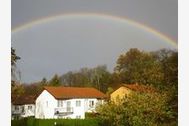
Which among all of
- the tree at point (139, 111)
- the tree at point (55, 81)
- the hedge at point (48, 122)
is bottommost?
the hedge at point (48, 122)

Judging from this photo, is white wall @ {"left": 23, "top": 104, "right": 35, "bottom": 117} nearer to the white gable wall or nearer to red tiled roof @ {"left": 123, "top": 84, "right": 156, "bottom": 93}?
A: the white gable wall

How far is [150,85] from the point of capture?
2.88m

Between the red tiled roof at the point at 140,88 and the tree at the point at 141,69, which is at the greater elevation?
the tree at the point at 141,69

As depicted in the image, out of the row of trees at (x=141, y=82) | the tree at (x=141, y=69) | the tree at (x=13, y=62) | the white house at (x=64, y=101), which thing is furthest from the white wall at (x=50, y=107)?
the tree at (x=141, y=69)

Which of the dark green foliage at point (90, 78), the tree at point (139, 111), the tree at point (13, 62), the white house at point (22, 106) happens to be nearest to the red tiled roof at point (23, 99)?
the white house at point (22, 106)

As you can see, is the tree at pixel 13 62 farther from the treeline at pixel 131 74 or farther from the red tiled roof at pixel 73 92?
the red tiled roof at pixel 73 92

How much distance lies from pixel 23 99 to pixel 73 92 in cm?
39

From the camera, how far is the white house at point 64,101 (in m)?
2.80

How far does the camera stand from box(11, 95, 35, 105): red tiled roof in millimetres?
2781

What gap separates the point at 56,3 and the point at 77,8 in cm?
17

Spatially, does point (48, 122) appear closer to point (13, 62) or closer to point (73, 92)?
point (73, 92)

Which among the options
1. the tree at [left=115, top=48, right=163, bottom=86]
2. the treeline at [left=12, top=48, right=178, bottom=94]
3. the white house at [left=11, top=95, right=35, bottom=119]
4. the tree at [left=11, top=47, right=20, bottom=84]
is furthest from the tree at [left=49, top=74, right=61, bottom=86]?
the tree at [left=115, top=48, right=163, bottom=86]
